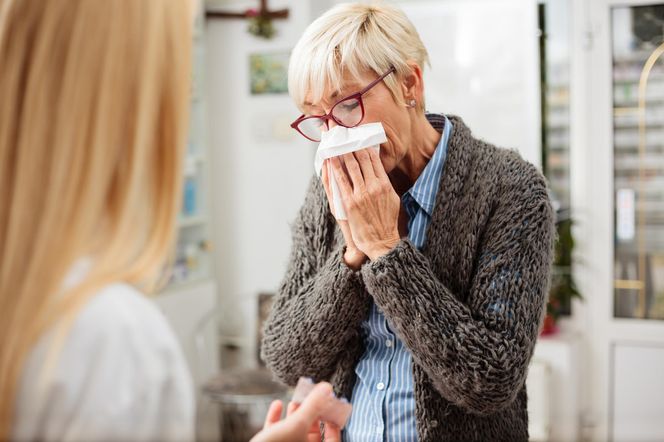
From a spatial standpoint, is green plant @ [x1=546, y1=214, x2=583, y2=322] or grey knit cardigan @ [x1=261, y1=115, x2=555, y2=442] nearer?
grey knit cardigan @ [x1=261, y1=115, x2=555, y2=442]

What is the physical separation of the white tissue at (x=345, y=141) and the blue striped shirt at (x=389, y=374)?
0.11m

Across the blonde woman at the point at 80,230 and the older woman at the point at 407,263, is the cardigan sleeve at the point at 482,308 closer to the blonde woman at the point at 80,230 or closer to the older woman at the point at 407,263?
the older woman at the point at 407,263

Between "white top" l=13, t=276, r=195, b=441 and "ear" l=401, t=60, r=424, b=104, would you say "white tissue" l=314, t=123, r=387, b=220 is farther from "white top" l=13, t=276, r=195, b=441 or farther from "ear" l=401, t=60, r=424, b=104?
"white top" l=13, t=276, r=195, b=441

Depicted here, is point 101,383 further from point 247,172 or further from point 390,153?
point 247,172

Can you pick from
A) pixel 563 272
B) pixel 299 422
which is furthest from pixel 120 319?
pixel 563 272

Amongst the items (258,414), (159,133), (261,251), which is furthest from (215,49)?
(159,133)

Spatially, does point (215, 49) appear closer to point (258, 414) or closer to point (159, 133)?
point (258, 414)

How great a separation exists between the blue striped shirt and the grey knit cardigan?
0.03 meters

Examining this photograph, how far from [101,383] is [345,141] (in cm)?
81

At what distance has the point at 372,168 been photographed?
1319 millimetres

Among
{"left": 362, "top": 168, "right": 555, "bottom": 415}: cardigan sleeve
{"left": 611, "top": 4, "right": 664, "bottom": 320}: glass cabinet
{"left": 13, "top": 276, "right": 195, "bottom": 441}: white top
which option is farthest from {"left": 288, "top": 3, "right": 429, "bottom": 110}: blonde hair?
{"left": 611, "top": 4, "right": 664, "bottom": 320}: glass cabinet

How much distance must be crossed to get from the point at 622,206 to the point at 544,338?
0.71 m

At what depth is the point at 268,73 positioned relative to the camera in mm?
3998

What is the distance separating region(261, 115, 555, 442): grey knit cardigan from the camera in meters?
1.19
